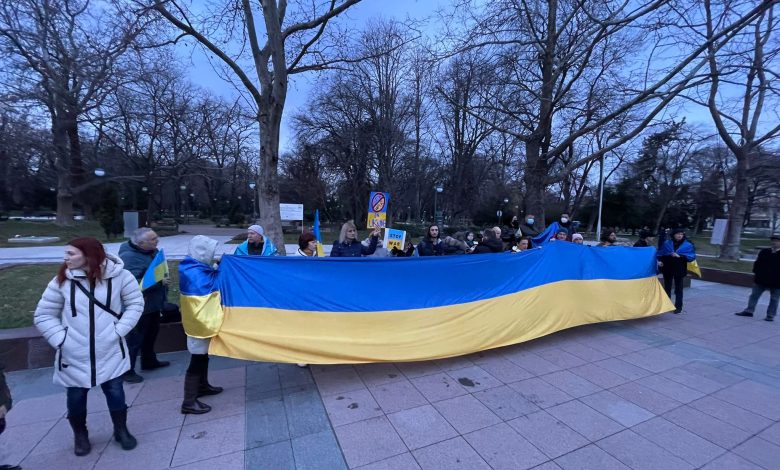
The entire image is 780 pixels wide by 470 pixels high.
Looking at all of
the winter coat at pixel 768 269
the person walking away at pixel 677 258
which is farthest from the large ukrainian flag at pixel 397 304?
the winter coat at pixel 768 269

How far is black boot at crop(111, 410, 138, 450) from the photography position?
2500mm

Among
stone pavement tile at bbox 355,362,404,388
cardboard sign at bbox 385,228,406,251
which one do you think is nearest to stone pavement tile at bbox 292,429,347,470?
stone pavement tile at bbox 355,362,404,388

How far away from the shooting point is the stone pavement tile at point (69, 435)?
8.22 feet

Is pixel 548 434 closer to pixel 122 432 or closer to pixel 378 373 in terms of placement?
pixel 378 373

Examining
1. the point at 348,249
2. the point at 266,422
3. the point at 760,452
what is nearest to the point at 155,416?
the point at 266,422

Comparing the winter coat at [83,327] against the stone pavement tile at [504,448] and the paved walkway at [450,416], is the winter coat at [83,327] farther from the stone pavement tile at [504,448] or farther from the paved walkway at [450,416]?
the stone pavement tile at [504,448]

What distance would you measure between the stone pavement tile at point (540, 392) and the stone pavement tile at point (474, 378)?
22 cm

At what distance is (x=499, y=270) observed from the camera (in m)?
4.42

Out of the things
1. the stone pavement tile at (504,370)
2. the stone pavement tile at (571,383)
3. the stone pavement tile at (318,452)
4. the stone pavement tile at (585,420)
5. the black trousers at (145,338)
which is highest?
the black trousers at (145,338)

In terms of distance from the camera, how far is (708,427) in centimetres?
288

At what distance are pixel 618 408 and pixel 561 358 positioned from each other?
1.14 meters

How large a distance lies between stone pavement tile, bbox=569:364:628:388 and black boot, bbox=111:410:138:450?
445cm

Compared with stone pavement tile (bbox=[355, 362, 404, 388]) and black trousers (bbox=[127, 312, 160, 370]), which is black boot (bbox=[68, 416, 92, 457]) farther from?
stone pavement tile (bbox=[355, 362, 404, 388])

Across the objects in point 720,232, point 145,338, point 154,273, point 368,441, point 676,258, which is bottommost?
point 368,441
